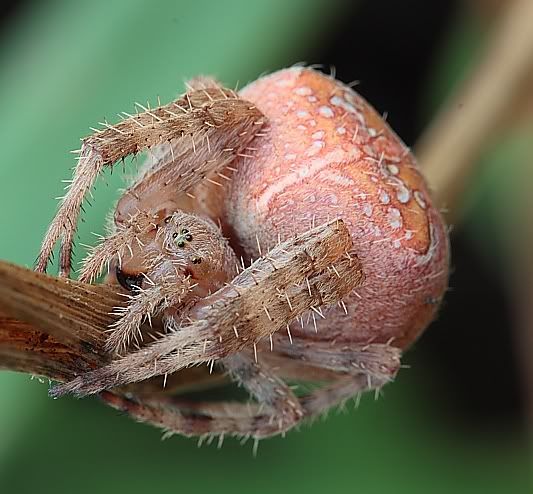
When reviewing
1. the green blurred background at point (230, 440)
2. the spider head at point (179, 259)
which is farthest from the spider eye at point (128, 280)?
the green blurred background at point (230, 440)

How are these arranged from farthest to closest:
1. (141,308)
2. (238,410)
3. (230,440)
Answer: (230,440)
(238,410)
(141,308)

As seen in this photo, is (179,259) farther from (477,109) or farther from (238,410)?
(477,109)

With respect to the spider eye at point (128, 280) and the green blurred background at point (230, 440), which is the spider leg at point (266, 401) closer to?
the spider eye at point (128, 280)

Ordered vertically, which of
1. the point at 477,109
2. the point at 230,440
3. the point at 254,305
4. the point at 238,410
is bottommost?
the point at 230,440

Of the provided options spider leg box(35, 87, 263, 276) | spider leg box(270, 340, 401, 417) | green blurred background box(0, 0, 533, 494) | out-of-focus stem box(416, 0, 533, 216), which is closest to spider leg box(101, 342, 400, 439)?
spider leg box(270, 340, 401, 417)

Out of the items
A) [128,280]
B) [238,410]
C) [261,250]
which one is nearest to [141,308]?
[128,280]

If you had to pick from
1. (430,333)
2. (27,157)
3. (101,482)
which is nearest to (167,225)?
(27,157)

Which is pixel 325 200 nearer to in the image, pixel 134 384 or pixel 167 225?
pixel 167 225

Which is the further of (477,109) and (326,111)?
(477,109)
